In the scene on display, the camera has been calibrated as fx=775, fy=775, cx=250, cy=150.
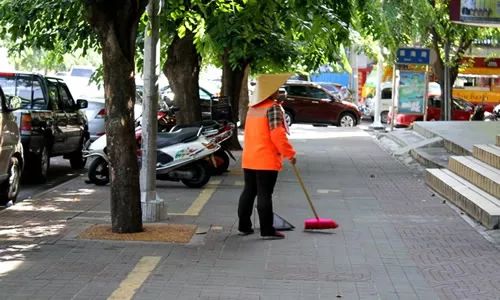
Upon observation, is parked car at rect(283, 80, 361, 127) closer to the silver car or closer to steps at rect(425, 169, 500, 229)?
the silver car

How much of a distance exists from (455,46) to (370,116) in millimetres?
12573

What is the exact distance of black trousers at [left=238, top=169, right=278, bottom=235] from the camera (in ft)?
26.9

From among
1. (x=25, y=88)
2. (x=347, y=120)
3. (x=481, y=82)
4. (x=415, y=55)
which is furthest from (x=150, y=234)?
(x=481, y=82)

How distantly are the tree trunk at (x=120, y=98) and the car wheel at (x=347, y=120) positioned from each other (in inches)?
909

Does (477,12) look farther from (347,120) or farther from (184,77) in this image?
(347,120)

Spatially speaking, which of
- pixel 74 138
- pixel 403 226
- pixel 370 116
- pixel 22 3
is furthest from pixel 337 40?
pixel 370 116

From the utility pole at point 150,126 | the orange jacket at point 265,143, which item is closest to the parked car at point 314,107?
the utility pole at point 150,126

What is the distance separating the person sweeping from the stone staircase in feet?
8.55

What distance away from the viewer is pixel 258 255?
7.50 m


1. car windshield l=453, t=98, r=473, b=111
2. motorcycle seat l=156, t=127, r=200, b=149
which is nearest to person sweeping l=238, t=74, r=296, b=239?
motorcycle seat l=156, t=127, r=200, b=149

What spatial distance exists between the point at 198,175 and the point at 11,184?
307 centimetres

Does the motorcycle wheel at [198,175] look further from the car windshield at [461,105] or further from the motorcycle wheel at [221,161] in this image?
the car windshield at [461,105]

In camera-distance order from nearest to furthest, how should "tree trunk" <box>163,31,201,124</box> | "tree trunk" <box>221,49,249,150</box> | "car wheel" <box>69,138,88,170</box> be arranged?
"tree trunk" <box>163,31,201,124</box> < "car wheel" <box>69,138,88,170</box> < "tree trunk" <box>221,49,249,150</box>

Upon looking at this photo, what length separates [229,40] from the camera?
12945 mm
